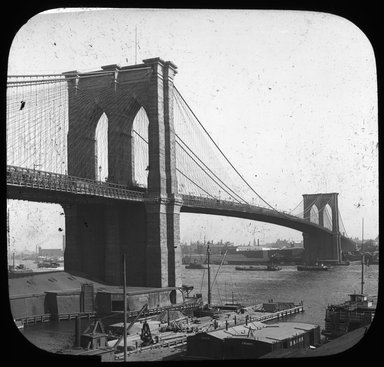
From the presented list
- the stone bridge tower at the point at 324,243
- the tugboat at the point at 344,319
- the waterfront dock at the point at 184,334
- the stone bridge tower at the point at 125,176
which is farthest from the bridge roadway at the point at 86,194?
the stone bridge tower at the point at 324,243

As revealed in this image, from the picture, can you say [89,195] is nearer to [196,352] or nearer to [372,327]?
[196,352]

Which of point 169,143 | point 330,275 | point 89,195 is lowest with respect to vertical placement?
point 330,275

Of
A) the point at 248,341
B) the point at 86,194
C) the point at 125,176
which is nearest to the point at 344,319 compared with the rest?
the point at 248,341

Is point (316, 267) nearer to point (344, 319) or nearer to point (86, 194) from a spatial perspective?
point (344, 319)

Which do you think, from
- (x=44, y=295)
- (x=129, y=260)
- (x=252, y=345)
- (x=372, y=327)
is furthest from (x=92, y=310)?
(x=372, y=327)

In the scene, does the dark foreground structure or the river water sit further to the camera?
the river water

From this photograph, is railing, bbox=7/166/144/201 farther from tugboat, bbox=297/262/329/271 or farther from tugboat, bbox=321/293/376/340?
tugboat, bbox=297/262/329/271

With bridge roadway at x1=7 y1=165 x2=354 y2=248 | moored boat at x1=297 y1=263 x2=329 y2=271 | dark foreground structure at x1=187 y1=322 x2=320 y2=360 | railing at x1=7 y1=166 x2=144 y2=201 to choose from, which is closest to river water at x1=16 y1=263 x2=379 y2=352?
moored boat at x1=297 y1=263 x2=329 y2=271
